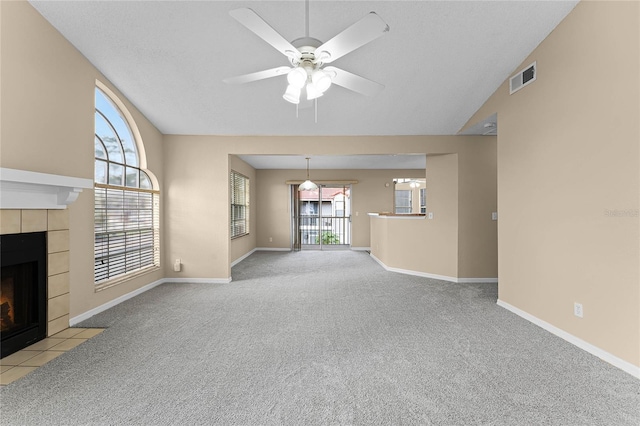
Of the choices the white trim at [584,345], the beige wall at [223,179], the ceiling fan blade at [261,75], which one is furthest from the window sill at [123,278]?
the white trim at [584,345]

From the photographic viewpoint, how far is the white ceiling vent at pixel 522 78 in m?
3.22

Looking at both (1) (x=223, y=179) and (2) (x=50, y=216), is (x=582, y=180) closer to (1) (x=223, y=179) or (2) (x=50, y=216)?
(1) (x=223, y=179)

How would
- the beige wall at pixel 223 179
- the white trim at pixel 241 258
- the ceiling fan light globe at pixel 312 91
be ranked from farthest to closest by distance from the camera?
the white trim at pixel 241 258, the beige wall at pixel 223 179, the ceiling fan light globe at pixel 312 91

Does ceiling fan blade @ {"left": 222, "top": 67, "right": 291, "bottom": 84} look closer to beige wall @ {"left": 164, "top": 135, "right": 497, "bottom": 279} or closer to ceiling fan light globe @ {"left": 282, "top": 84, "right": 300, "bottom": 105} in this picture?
ceiling fan light globe @ {"left": 282, "top": 84, "right": 300, "bottom": 105}

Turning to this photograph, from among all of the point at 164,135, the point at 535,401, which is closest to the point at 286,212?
the point at 164,135

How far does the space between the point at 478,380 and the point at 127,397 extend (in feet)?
7.54

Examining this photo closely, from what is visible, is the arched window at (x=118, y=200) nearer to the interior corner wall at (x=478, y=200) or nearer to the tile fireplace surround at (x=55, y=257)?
the tile fireplace surround at (x=55, y=257)

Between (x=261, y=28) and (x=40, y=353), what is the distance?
3.06 metres

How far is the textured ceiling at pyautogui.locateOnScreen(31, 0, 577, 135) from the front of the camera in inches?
105

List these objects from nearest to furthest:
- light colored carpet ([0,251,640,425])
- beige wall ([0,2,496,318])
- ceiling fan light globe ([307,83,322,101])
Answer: light colored carpet ([0,251,640,425]) → ceiling fan light globe ([307,83,322,101]) → beige wall ([0,2,496,318])

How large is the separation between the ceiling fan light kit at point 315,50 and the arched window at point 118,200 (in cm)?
246

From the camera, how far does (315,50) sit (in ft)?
6.20

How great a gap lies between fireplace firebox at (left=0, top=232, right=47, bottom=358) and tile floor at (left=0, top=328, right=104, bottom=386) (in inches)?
3.6

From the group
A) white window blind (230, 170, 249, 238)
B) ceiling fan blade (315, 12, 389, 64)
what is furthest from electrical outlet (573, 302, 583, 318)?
white window blind (230, 170, 249, 238)
